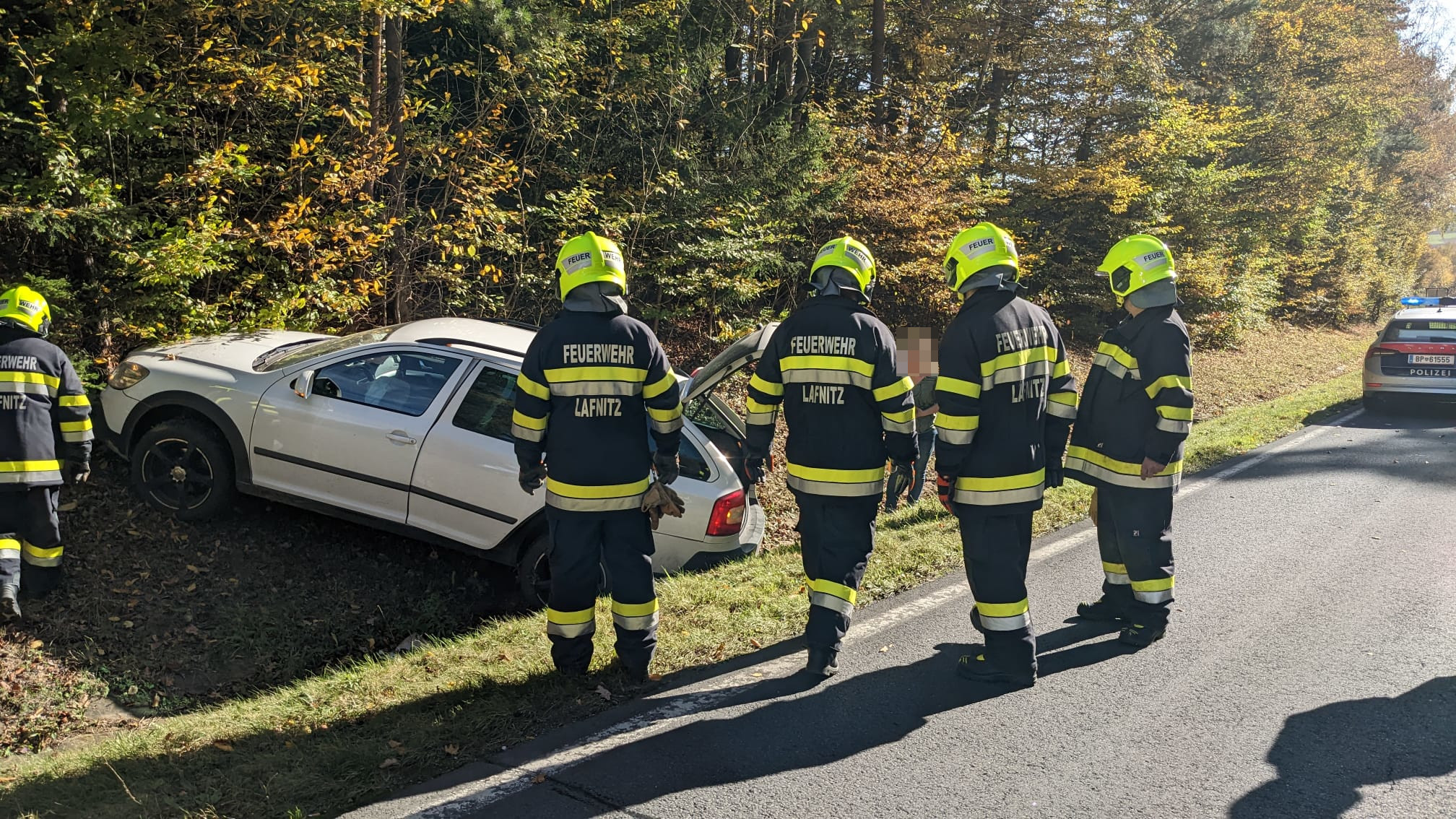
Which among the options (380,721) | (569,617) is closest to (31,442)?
(380,721)

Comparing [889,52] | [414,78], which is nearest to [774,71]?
[889,52]

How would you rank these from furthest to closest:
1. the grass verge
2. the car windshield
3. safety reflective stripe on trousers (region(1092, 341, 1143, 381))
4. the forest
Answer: the forest, the car windshield, safety reflective stripe on trousers (region(1092, 341, 1143, 381)), the grass verge

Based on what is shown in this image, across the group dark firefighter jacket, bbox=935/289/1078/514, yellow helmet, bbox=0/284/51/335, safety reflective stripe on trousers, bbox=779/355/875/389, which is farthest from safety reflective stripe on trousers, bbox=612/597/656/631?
yellow helmet, bbox=0/284/51/335

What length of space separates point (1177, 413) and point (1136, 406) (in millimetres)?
254

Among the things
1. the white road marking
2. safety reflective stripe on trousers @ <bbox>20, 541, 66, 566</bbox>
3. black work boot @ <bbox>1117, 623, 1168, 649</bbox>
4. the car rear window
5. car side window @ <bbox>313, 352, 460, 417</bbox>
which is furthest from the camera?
the car rear window

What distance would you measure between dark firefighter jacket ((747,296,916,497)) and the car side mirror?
3.36 m

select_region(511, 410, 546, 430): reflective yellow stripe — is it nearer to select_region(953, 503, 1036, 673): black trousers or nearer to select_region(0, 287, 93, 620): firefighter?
select_region(953, 503, 1036, 673): black trousers

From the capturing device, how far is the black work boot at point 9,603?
18.2 feet

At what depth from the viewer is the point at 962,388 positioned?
4.45 metres

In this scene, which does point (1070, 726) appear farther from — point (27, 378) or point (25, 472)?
point (27, 378)

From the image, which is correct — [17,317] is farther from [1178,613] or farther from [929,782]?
[1178,613]

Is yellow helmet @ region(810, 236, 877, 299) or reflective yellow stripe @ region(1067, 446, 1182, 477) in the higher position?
yellow helmet @ region(810, 236, 877, 299)

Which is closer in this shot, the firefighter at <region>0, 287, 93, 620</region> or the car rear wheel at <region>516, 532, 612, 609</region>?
the firefighter at <region>0, 287, 93, 620</region>

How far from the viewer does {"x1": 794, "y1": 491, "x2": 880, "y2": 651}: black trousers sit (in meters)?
4.55
